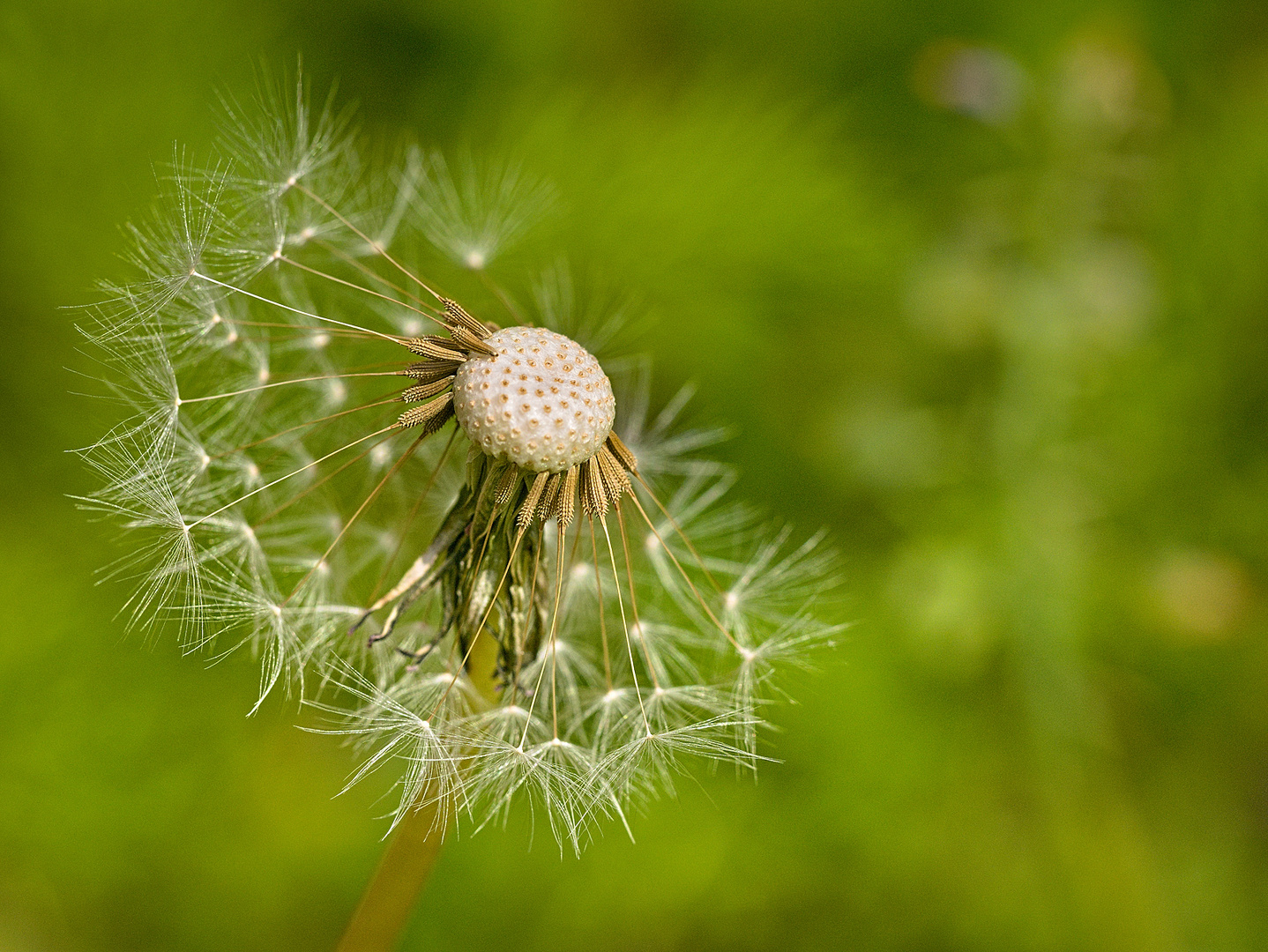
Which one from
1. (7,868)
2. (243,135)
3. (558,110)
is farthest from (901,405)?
(7,868)

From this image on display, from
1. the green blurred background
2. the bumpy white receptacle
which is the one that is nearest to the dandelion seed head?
the bumpy white receptacle

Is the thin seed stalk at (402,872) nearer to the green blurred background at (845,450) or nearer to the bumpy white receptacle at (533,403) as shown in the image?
the bumpy white receptacle at (533,403)

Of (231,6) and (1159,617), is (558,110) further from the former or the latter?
(1159,617)

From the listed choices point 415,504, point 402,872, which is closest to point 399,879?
point 402,872

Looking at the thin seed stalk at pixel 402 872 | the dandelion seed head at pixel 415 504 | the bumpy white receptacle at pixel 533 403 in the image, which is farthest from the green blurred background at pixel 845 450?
the bumpy white receptacle at pixel 533 403

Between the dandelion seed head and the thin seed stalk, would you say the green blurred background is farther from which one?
the thin seed stalk

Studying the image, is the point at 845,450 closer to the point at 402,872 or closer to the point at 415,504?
the point at 415,504

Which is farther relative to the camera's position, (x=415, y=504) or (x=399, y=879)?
(x=415, y=504)
